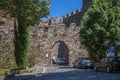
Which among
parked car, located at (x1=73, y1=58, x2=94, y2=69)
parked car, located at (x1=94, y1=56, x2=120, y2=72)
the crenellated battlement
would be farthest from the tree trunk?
the crenellated battlement

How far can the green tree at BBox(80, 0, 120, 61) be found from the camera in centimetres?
3816

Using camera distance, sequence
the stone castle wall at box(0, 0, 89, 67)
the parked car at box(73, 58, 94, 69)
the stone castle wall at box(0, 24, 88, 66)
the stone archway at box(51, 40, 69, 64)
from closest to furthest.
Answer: the parked car at box(73, 58, 94, 69) → the stone castle wall at box(0, 24, 88, 66) → the stone castle wall at box(0, 0, 89, 67) → the stone archway at box(51, 40, 69, 64)

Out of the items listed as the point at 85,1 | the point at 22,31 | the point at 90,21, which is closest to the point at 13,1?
the point at 22,31

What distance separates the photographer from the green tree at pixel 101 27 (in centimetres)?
3816

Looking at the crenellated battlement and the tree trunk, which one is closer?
the tree trunk

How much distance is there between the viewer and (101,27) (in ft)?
125

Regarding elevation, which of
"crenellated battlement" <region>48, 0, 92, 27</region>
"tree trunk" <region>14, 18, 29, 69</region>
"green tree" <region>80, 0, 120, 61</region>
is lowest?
"tree trunk" <region>14, 18, 29, 69</region>

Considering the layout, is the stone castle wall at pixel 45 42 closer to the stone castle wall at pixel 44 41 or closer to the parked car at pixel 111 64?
the stone castle wall at pixel 44 41

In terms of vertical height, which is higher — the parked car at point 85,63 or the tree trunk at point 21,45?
the tree trunk at point 21,45

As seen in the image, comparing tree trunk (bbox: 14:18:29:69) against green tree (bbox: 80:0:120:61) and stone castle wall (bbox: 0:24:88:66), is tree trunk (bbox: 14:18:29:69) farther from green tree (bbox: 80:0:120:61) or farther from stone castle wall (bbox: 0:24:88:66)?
stone castle wall (bbox: 0:24:88:66)

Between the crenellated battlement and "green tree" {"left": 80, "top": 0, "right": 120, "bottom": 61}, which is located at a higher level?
the crenellated battlement

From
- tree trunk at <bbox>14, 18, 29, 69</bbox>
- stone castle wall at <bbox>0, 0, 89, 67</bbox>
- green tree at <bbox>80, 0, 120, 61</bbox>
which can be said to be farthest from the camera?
stone castle wall at <bbox>0, 0, 89, 67</bbox>

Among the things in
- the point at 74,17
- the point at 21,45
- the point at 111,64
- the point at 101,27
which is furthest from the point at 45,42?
the point at 111,64

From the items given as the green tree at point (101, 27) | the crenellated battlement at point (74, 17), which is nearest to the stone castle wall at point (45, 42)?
the green tree at point (101, 27)
